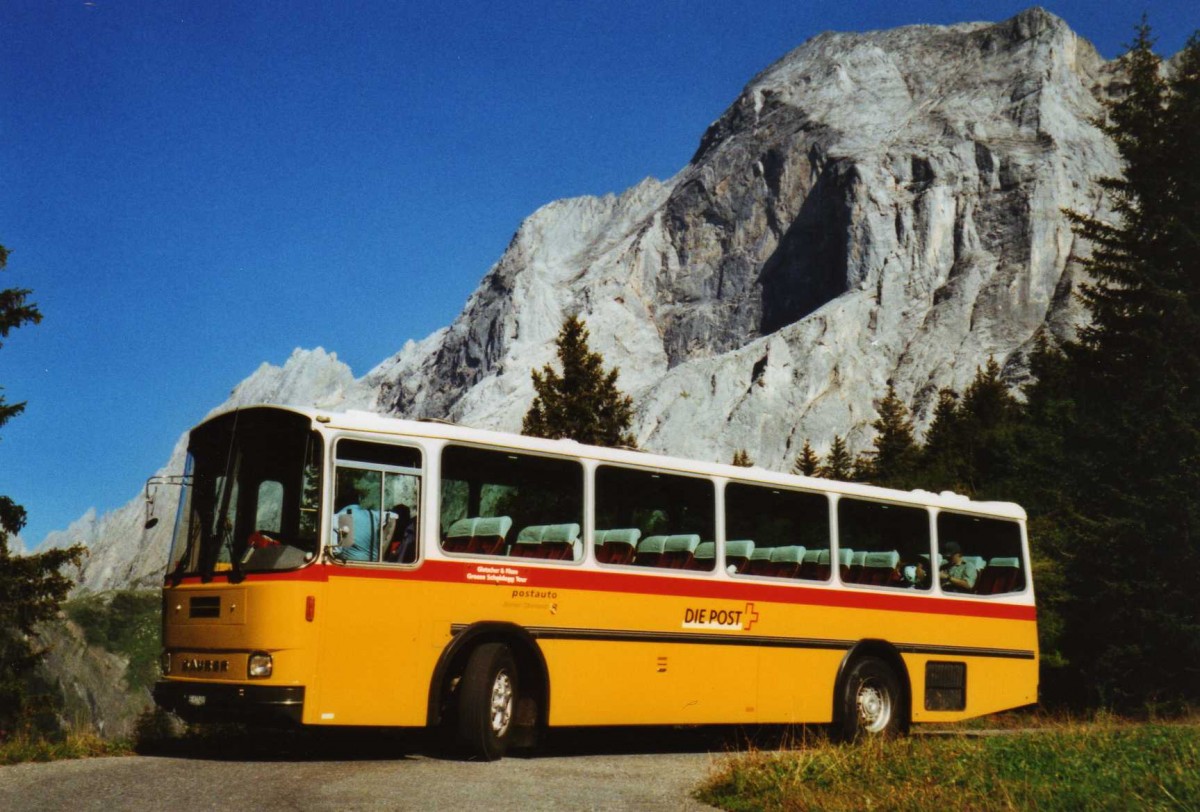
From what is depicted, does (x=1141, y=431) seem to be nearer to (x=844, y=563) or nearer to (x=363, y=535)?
(x=844, y=563)

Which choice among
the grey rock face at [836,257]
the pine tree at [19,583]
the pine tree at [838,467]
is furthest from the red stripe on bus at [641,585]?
the grey rock face at [836,257]

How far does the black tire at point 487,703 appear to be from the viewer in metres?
10.1

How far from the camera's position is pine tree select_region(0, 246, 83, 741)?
2431 cm

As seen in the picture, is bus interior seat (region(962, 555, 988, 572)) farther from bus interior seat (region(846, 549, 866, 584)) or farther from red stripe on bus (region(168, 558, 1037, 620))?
bus interior seat (region(846, 549, 866, 584))

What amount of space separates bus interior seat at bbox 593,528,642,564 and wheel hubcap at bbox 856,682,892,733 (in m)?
3.62

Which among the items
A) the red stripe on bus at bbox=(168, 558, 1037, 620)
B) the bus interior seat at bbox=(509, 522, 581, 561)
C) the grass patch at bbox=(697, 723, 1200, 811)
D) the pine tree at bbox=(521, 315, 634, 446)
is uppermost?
the pine tree at bbox=(521, 315, 634, 446)

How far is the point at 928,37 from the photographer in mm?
170250

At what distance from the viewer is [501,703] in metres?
10.5

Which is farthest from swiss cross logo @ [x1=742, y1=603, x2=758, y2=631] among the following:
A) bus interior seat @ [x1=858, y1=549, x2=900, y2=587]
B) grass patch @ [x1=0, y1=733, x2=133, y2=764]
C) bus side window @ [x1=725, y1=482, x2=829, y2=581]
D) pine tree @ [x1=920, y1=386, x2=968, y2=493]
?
pine tree @ [x1=920, y1=386, x2=968, y2=493]

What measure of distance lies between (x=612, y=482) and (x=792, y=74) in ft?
579

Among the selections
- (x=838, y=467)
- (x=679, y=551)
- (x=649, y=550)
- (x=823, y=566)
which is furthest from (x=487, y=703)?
(x=838, y=467)

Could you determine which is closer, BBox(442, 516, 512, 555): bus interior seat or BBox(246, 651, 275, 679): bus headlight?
BBox(246, 651, 275, 679): bus headlight

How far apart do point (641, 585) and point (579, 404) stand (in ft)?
90.3

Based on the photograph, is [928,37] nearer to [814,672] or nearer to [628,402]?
[628,402]
